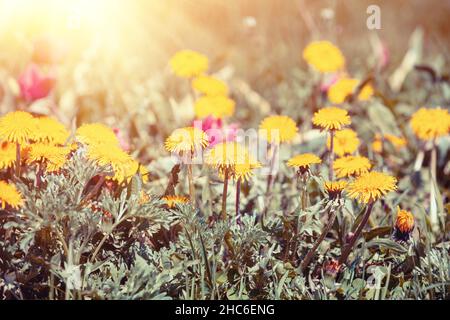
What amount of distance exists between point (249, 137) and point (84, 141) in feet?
2.11

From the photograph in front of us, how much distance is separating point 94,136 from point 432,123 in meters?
0.71

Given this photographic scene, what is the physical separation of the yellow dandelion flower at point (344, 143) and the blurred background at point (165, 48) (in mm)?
551

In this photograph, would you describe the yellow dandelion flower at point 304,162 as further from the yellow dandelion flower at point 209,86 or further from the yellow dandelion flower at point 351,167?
the yellow dandelion flower at point 209,86

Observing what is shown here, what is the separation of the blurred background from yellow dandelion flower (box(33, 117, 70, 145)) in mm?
220

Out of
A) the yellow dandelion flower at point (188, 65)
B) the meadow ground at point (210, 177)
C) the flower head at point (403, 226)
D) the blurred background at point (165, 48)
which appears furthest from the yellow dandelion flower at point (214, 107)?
the flower head at point (403, 226)

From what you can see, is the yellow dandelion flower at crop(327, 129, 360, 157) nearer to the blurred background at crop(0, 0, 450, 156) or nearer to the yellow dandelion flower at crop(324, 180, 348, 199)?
the yellow dandelion flower at crop(324, 180, 348, 199)

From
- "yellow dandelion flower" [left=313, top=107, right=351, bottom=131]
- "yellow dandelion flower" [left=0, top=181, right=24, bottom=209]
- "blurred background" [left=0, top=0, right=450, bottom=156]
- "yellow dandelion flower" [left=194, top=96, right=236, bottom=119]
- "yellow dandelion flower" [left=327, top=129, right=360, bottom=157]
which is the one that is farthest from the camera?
"blurred background" [left=0, top=0, right=450, bottom=156]

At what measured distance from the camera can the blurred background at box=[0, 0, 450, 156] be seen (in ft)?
6.04

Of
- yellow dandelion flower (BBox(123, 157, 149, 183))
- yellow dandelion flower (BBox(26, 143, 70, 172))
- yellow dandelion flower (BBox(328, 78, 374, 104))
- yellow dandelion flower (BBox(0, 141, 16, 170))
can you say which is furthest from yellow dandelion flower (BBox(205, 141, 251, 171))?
yellow dandelion flower (BBox(328, 78, 374, 104))

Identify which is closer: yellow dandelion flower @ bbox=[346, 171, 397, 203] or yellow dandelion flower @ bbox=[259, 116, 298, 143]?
yellow dandelion flower @ bbox=[346, 171, 397, 203]

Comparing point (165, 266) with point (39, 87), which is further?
point (39, 87)

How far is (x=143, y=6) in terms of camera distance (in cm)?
310

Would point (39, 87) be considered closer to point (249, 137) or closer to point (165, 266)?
point (249, 137)
